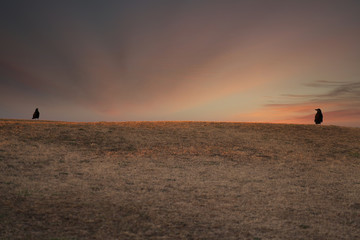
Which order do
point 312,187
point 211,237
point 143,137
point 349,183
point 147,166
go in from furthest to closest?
1. point 143,137
2. point 147,166
3. point 349,183
4. point 312,187
5. point 211,237

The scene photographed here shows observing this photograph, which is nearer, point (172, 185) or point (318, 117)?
point (172, 185)

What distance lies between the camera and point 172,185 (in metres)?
10.6

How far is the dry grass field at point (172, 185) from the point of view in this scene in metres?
6.60

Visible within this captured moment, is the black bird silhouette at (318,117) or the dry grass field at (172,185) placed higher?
the black bird silhouette at (318,117)

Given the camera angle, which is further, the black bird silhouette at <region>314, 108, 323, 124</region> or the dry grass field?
the black bird silhouette at <region>314, 108, 323, 124</region>

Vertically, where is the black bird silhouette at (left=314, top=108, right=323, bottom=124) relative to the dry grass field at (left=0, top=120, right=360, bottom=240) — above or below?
above

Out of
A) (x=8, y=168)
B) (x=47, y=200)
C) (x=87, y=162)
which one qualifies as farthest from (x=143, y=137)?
(x=47, y=200)

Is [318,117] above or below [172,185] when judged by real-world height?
above

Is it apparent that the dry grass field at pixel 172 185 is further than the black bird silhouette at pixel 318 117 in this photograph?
No

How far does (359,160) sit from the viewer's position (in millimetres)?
16734

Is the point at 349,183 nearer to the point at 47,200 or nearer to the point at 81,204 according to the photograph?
the point at 81,204

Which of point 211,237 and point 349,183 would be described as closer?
point 211,237

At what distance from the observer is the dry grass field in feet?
21.7

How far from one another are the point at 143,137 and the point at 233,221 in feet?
43.8
